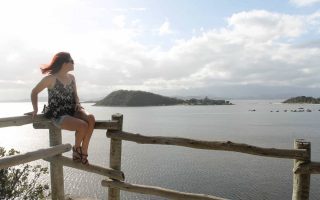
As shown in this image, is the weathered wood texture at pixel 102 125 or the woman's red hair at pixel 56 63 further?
the weathered wood texture at pixel 102 125

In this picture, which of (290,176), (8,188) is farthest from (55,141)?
(290,176)

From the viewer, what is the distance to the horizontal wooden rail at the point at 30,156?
5773 mm

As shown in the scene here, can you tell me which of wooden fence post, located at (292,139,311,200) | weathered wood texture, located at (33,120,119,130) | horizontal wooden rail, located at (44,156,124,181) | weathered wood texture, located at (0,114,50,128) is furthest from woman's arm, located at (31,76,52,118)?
wooden fence post, located at (292,139,311,200)

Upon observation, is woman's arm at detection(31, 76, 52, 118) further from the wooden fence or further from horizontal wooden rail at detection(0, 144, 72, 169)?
horizontal wooden rail at detection(0, 144, 72, 169)

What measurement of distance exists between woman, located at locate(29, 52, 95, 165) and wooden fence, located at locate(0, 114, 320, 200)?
1.16ft

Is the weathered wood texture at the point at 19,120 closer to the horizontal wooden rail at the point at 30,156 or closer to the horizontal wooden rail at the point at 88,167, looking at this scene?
the horizontal wooden rail at the point at 30,156

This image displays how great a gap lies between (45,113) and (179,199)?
3091mm

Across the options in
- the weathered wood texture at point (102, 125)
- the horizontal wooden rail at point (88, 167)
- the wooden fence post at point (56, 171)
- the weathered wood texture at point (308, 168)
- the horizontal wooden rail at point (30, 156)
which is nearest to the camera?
the horizontal wooden rail at point (30, 156)

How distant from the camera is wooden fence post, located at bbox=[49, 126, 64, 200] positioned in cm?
762

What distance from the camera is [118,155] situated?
7.62 metres

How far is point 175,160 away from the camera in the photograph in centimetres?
4241

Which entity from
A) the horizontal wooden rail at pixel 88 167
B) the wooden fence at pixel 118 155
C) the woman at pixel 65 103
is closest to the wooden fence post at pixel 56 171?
the wooden fence at pixel 118 155

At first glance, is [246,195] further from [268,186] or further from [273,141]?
[273,141]

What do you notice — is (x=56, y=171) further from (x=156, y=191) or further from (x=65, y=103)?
(x=156, y=191)
